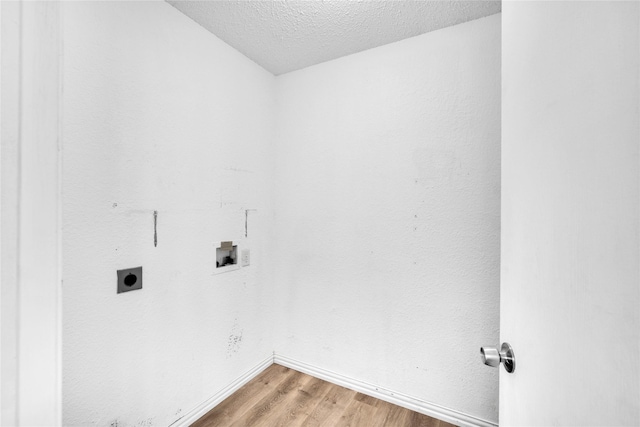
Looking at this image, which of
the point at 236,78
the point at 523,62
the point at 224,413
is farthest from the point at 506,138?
the point at 224,413

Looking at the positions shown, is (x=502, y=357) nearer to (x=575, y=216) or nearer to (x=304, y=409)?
(x=575, y=216)

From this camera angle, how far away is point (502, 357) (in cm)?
68

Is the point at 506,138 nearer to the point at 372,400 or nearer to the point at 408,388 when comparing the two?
the point at 408,388

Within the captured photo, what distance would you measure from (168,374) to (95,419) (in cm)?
32

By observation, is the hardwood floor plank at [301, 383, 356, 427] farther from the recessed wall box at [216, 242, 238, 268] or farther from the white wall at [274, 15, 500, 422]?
the recessed wall box at [216, 242, 238, 268]

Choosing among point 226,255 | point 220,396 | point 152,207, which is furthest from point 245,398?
point 152,207

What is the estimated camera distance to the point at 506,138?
758mm

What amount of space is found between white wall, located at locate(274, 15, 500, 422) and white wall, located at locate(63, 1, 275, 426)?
36 cm

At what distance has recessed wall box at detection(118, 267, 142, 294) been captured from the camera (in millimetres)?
1241

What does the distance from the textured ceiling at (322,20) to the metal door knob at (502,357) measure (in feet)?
5.29

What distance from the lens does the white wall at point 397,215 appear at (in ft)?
5.02

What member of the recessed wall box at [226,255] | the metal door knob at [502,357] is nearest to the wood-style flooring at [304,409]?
the recessed wall box at [226,255]

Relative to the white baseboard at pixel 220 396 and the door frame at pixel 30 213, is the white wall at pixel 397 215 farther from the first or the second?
the door frame at pixel 30 213

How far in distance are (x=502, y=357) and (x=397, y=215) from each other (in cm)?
111
